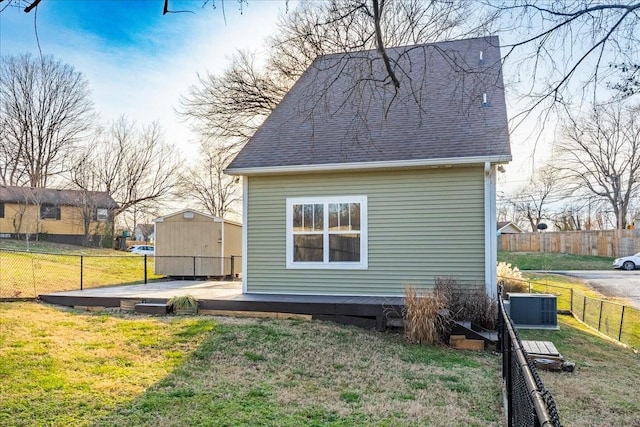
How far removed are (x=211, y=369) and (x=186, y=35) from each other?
3787 mm

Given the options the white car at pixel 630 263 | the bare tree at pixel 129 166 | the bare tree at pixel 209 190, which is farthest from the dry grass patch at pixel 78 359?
the bare tree at pixel 209 190

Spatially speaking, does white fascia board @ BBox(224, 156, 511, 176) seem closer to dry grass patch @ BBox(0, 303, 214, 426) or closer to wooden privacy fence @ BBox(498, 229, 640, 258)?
dry grass patch @ BBox(0, 303, 214, 426)

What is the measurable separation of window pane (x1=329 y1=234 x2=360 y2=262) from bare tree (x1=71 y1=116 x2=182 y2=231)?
25.4 m

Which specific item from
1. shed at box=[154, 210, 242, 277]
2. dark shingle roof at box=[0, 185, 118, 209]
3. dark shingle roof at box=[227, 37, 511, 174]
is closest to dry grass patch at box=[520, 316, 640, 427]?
dark shingle roof at box=[227, 37, 511, 174]

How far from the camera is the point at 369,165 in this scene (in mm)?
8922

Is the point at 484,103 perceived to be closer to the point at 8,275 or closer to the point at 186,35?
the point at 186,35

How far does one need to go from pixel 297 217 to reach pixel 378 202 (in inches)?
65.0

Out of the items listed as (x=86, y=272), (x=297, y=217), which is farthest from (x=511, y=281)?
(x=86, y=272)

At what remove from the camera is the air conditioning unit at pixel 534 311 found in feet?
30.6

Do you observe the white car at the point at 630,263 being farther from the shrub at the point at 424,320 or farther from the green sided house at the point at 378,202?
the shrub at the point at 424,320

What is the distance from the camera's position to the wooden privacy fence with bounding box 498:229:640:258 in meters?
27.4

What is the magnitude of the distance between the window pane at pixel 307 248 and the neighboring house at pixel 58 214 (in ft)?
80.6

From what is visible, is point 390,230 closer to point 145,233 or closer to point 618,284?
point 618,284

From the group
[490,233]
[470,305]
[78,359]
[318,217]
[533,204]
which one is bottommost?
[78,359]
